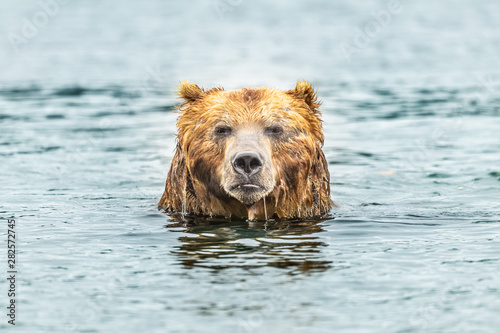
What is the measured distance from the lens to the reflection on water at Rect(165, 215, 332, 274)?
7.01m

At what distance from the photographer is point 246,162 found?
7.68 m

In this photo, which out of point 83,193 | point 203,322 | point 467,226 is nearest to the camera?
point 203,322

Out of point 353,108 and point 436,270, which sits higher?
point 353,108

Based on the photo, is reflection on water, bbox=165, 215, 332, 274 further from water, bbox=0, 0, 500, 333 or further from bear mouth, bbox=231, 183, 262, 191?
bear mouth, bbox=231, 183, 262, 191

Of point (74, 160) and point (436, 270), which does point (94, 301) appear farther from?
point (74, 160)

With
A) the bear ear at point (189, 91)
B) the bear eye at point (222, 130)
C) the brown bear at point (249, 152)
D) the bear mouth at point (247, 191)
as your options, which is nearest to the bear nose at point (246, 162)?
the brown bear at point (249, 152)

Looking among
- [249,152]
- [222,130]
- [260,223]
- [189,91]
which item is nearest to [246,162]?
[249,152]

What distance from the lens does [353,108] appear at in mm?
18547

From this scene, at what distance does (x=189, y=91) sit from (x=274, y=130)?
95cm

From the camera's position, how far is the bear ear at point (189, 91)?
855 cm

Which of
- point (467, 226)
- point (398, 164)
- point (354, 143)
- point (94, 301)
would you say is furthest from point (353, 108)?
point (94, 301)

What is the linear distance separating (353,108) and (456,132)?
3.71 metres

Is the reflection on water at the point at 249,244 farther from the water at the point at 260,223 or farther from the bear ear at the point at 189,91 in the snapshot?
the bear ear at the point at 189,91

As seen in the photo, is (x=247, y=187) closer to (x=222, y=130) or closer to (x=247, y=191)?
(x=247, y=191)
